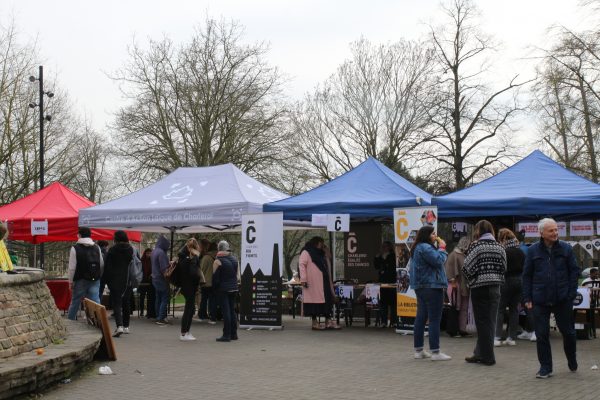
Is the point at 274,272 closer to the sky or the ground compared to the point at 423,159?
closer to the ground

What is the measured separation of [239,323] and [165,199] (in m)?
3.92

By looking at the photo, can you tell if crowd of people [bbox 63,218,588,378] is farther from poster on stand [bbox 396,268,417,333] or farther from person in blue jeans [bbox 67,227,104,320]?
poster on stand [bbox 396,268,417,333]

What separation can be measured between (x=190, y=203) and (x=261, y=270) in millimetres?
2866

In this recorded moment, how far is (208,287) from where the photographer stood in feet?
56.6

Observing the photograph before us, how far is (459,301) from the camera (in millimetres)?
13922

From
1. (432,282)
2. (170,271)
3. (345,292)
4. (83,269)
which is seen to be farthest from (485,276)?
(170,271)

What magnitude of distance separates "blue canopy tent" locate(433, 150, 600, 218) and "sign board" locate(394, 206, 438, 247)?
101cm

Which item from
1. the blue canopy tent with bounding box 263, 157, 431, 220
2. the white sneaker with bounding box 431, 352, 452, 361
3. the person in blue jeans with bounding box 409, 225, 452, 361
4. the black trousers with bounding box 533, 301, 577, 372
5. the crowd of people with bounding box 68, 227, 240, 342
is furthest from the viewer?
the blue canopy tent with bounding box 263, 157, 431, 220

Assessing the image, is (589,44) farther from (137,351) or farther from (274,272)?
(137,351)

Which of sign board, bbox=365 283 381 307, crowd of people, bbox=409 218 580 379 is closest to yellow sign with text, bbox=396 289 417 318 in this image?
sign board, bbox=365 283 381 307

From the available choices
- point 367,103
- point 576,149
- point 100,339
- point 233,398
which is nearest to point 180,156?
point 367,103

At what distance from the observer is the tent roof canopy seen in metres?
16.7

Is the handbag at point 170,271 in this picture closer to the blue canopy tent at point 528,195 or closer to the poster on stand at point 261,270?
the poster on stand at point 261,270

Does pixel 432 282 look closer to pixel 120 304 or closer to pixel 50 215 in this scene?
pixel 120 304
